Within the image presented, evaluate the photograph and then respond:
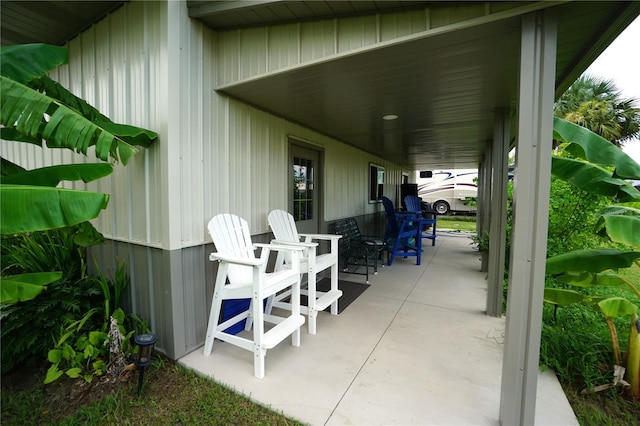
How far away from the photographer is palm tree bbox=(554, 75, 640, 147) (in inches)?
346

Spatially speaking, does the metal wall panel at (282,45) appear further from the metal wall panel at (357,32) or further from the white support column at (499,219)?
the white support column at (499,219)

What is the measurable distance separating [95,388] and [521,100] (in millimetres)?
3298

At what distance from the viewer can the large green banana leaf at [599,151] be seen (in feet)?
5.92

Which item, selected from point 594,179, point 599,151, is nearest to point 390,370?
point 594,179

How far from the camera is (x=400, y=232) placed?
539 cm

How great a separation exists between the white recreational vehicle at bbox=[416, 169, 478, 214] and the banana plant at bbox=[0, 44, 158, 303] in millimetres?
16125

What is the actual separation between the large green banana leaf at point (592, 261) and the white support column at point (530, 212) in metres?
0.42

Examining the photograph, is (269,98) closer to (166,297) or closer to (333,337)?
(166,297)

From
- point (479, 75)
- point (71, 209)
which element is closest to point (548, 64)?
point (479, 75)

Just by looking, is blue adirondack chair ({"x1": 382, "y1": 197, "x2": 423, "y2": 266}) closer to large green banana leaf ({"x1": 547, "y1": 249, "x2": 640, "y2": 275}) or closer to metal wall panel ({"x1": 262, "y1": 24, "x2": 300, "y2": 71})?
large green banana leaf ({"x1": 547, "y1": 249, "x2": 640, "y2": 275})

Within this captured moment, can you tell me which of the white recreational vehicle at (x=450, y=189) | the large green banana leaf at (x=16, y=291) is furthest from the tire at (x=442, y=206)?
the large green banana leaf at (x=16, y=291)

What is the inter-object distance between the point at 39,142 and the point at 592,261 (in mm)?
3499

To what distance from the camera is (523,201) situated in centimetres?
153

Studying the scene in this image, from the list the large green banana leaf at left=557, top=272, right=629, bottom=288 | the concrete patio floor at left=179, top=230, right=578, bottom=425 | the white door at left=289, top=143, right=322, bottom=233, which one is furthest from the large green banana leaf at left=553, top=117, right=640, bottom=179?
the white door at left=289, top=143, right=322, bottom=233
